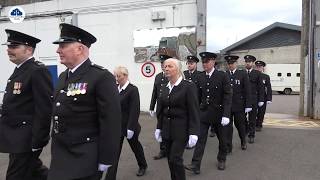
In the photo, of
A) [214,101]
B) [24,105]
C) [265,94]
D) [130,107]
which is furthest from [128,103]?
[265,94]

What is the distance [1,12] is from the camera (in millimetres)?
17812

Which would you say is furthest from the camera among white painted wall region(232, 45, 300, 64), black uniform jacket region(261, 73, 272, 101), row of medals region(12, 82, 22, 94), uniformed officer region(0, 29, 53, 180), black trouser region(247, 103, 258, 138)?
white painted wall region(232, 45, 300, 64)

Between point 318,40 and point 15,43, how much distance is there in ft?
36.7

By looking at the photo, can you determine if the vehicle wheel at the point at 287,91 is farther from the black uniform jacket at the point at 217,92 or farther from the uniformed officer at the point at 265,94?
the black uniform jacket at the point at 217,92

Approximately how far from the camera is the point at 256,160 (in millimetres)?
7953

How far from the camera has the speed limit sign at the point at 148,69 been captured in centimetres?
1454

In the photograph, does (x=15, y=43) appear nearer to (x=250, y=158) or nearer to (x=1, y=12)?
(x=250, y=158)

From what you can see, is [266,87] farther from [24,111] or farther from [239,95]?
[24,111]

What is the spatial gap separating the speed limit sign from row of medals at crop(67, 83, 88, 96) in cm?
1095

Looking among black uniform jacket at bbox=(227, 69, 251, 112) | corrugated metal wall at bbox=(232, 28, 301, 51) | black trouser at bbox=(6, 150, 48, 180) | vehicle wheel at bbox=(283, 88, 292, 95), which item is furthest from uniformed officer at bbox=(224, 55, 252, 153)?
corrugated metal wall at bbox=(232, 28, 301, 51)

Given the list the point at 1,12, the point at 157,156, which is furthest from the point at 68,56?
the point at 1,12

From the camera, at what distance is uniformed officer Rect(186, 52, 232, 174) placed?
22.9 feet

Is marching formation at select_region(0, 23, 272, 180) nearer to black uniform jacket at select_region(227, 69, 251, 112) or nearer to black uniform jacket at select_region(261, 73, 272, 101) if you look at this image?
black uniform jacket at select_region(227, 69, 251, 112)

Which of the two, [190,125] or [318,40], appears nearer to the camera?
[190,125]
